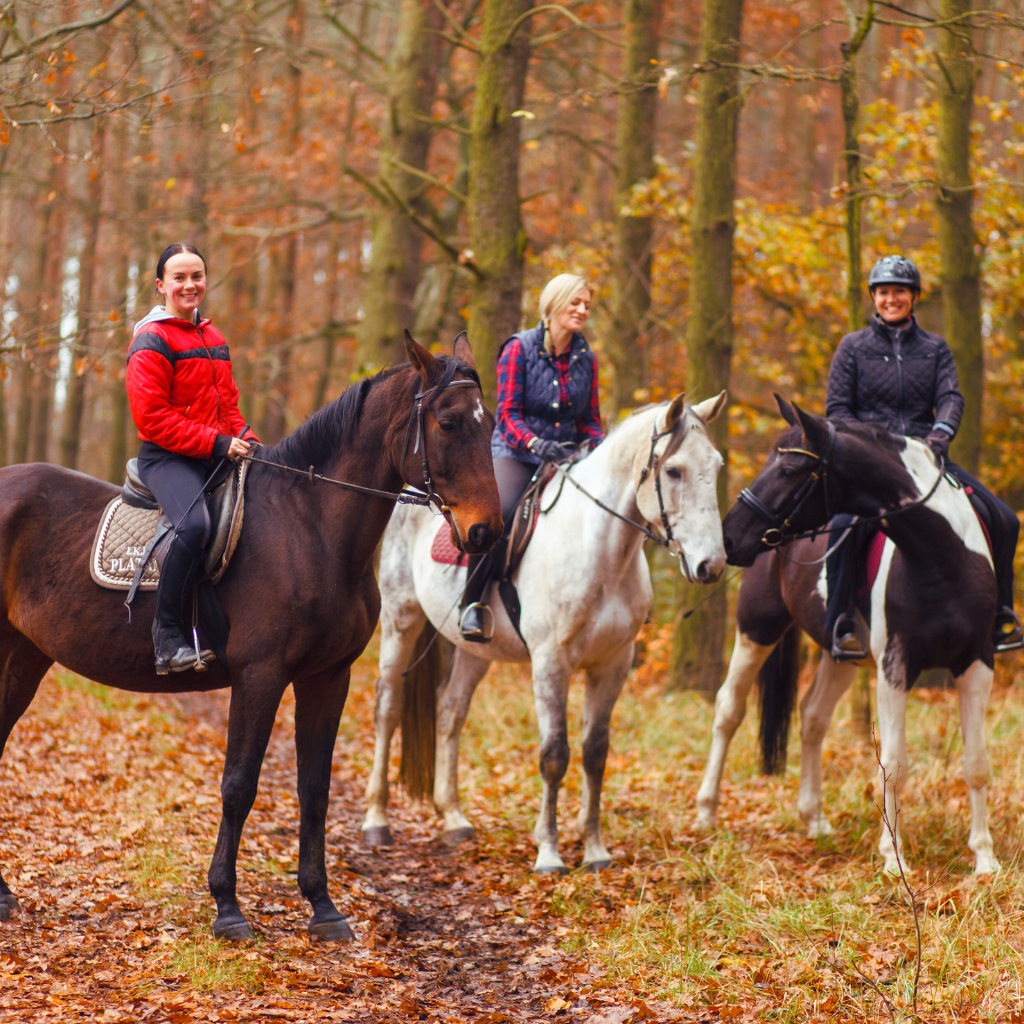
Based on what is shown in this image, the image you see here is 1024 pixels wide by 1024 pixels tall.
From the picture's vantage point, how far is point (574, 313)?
6449 millimetres

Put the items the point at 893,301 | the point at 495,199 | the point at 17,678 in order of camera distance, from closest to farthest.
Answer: the point at 17,678, the point at 893,301, the point at 495,199

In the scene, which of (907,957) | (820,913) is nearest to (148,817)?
(820,913)

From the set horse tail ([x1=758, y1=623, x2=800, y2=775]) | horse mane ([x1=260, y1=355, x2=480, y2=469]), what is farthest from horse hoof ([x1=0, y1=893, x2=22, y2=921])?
horse tail ([x1=758, y1=623, x2=800, y2=775])

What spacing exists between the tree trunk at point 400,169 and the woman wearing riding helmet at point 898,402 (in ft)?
24.8

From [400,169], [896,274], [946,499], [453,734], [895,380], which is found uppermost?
[400,169]

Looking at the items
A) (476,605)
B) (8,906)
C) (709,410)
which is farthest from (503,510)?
(8,906)

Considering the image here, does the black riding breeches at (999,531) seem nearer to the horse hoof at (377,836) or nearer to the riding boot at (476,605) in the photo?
the riding boot at (476,605)

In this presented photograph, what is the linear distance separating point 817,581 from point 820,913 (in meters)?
2.21

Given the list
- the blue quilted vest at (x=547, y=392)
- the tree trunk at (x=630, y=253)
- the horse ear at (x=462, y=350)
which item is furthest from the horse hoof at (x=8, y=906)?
the tree trunk at (x=630, y=253)

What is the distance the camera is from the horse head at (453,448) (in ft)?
14.9

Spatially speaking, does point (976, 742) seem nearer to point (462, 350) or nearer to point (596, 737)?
point (596, 737)

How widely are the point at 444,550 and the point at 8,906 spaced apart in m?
3.14

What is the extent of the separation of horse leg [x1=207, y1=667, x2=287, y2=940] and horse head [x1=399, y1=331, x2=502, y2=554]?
1.09 metres

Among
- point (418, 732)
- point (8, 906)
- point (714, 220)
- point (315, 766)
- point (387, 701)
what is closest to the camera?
point (8, 906)
